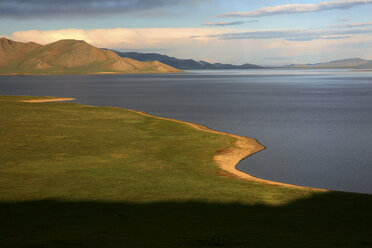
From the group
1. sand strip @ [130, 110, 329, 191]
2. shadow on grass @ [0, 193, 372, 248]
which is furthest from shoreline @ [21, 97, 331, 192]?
shadow on grass @ [0, 193, 372, 248]

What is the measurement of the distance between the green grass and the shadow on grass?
0.03m

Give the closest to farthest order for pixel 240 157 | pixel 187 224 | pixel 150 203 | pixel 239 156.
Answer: pixel 187 224 < pixel 150 203 < pixel 240 157 < pixel 239 156

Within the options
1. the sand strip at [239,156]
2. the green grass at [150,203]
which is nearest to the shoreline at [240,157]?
the sand strip at [239,156]

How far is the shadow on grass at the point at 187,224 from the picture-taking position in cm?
1355

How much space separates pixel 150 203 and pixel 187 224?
3.79 m

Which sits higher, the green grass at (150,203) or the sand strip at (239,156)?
the green grass at (150,203)

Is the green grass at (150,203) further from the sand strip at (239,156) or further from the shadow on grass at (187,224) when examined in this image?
the sand strip at (239,156)

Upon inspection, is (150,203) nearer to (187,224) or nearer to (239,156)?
(187,224)

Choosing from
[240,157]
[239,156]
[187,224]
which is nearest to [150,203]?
[187,224]

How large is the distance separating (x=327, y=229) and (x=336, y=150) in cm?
2148

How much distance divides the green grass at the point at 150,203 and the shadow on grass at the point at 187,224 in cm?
3

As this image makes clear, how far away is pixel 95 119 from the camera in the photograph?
53438mm

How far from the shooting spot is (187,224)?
16328 millimetres

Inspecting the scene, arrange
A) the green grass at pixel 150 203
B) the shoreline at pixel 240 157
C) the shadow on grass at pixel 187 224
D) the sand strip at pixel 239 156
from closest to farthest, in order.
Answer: the shadow on grass at pixel 187 224 < the green grass at pixel 150 203 < the shoreline at pixel 240 157 < the sand strip at pixel 239 156
